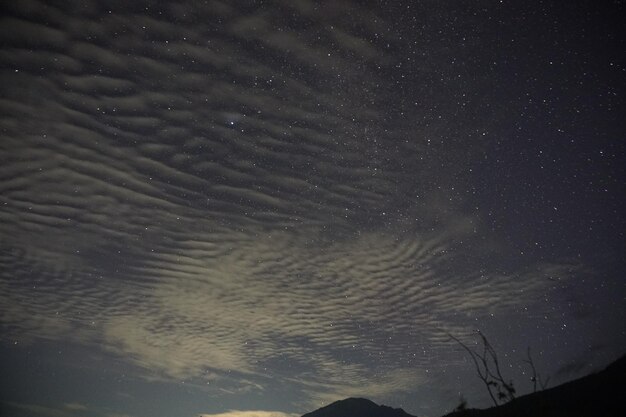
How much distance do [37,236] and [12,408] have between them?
81.5 m

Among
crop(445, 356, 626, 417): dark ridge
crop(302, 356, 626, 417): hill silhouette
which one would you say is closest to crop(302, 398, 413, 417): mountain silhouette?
crop(302, 356, 626, 417): hill silhouette

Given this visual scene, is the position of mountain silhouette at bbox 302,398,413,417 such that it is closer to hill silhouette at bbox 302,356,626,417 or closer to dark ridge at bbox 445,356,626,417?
hill silhouette at bbox 302,356,626,417

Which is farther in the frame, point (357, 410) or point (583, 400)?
point (357, 410)

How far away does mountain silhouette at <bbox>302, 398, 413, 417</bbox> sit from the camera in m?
63.7

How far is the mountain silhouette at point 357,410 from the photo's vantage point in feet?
209

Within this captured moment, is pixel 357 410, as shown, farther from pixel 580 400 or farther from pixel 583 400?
pixel 583 400

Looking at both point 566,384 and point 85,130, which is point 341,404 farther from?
point 85,130

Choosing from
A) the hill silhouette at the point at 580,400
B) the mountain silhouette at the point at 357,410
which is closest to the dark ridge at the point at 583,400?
the hill silhouette at the point at 580,400

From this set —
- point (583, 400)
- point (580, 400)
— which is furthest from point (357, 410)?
point (583, 400)

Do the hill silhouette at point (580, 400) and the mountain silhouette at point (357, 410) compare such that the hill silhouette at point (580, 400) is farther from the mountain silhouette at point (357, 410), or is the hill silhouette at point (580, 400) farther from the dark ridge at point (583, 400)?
the mountain silhouette at point (357, 410)

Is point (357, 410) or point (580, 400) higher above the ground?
point (580, 400)

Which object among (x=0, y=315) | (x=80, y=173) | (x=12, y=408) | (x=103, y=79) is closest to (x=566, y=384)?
(x=103, y=79)

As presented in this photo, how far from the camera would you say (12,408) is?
65.2 m

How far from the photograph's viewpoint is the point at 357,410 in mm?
68188
